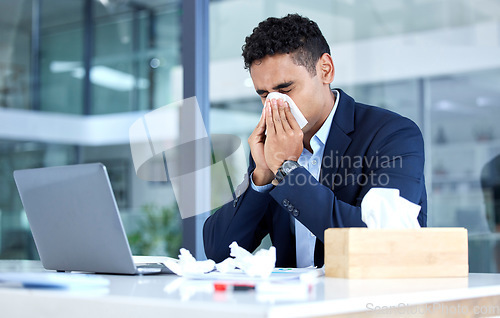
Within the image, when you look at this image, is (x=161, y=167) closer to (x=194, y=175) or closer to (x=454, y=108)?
(x=194, y=175)

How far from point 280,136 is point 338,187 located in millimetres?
224

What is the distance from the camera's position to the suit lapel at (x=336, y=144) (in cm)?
174

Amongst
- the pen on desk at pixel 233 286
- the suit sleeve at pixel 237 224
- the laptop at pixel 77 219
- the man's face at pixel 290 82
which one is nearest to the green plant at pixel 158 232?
the suit sleeve at pixel 237 224

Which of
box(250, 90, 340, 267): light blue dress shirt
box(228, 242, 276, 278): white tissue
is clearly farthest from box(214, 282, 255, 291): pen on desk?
box(250, 90, 340, 267): light blue dress shirt

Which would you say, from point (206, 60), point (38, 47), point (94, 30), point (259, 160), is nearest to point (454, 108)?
point (206, 60)

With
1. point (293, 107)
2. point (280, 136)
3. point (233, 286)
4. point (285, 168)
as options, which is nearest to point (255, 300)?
point (233, 286)

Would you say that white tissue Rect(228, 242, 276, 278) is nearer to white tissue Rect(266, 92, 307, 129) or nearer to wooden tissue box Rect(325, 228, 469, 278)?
wooden tissue box Rect(325, 228, 469, 278)

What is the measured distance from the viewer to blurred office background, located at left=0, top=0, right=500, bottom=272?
288cm

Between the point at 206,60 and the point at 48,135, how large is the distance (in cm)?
219

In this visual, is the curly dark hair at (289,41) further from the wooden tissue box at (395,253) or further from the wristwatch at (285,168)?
the wooden tissue box at (395,253)

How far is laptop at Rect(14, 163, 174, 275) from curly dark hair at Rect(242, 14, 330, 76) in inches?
30.8

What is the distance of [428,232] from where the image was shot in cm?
115

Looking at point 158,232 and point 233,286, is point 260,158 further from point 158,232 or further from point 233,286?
point 158,232

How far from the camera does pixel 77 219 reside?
48.2 inches
